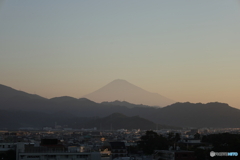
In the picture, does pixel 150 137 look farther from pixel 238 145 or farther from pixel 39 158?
pixel 39 158

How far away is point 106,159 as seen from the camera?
128 feet

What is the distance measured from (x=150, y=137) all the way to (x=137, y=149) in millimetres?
3104

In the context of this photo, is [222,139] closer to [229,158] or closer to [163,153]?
[163,153]

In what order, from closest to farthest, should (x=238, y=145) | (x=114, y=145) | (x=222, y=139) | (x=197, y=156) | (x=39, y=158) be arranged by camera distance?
(x=39, y=158), (x=238, y=145), (x=197, y=156), (x=222, y=139), (x=114, y=145)

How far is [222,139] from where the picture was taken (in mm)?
61812

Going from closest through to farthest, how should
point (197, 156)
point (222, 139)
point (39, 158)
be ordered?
point (39, 158) → point (197, 156) → point (222, 139)

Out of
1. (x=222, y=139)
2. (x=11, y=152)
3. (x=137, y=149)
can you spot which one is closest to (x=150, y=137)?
(x=137, y=149)

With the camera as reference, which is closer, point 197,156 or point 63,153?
point 63,153

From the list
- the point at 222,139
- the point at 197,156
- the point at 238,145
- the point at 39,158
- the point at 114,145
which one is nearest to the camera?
the point at 39,158

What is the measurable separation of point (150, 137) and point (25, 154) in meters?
33.4

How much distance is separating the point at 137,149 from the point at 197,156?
2443cm

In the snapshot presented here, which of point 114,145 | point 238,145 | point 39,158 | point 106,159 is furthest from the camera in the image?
point 114,145

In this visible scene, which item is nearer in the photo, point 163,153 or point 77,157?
point 77,157

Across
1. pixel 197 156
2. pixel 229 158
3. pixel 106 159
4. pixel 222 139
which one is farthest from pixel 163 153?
pixel 222 139
